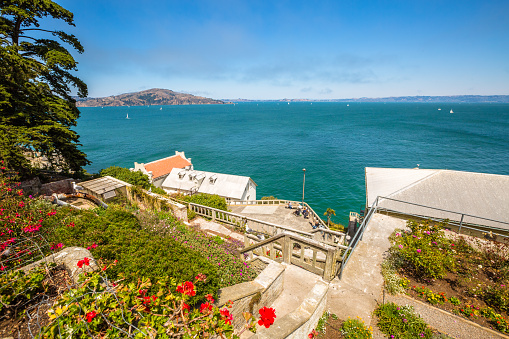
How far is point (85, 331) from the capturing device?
2.96 metres

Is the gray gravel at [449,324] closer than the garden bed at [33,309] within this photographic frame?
No

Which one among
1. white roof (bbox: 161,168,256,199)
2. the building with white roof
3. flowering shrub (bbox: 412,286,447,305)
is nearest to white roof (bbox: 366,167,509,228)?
flowering shrub (bbox: 412,286,447,305)

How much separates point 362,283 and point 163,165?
145ft

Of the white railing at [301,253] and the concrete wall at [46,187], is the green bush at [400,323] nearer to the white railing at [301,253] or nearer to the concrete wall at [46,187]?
the white railing at [301,253]

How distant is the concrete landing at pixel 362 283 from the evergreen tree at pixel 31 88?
17.0 m

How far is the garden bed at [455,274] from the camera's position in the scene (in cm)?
630

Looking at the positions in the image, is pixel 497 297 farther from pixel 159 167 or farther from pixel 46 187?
pixel 159 167

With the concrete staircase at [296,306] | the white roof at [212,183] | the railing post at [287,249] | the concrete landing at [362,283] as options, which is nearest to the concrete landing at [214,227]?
the railing post at [287,249]

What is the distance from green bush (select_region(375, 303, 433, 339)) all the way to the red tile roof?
41.2 metres

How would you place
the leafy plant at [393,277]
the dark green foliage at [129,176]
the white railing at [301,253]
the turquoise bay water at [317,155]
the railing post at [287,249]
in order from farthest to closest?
the turquoise bay water at [317,155] → the dark green foliage at [129,176] → the railing post at [287,249] → the white railing at [301,253] → the leafy plant at [393,277]

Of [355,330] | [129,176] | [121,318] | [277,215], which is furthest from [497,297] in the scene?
[129,176]

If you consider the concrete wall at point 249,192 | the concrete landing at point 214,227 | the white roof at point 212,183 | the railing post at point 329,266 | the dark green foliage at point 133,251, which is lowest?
the concrete wall at point 249,192

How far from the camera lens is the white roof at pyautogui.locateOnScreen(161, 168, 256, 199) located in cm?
3522

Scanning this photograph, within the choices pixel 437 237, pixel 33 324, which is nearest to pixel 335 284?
pixel 437 237
